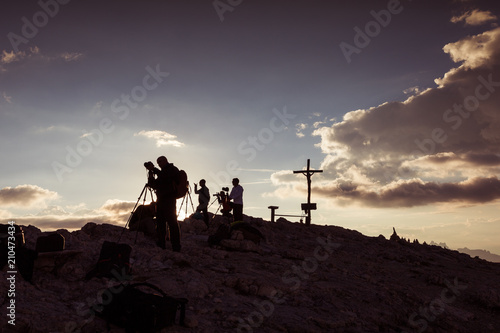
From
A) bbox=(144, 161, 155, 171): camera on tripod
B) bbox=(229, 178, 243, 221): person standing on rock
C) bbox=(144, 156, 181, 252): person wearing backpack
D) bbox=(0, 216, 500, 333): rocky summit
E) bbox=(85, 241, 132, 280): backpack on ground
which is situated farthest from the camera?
bbox=(229, 178, 243, 221): person standing on rock

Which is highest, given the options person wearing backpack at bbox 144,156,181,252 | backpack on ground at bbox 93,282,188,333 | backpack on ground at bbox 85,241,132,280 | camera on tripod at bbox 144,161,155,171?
camera on tripod at bbox 144,161,155,171

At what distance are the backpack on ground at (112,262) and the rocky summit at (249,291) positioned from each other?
13cm

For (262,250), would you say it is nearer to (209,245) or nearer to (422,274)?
(209,245)

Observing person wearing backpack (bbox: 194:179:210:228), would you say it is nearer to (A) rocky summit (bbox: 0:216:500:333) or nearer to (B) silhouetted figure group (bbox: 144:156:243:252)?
(A) rocky summit (bbox: 0:216:500:333)

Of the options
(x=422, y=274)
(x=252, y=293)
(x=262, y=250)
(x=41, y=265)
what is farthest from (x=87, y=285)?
(x=422, y=274)

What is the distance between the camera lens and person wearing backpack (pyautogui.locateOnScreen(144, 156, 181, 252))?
34.1ft

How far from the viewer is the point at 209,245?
1255 cm

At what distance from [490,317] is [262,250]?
21.8 ft

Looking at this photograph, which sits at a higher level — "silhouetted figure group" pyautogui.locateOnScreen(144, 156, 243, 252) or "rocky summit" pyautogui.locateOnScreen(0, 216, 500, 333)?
"silhouetted figure group" pyautogui.locateOnScreen(144, 156, 243, 252)

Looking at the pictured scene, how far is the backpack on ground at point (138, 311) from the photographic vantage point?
225 inches

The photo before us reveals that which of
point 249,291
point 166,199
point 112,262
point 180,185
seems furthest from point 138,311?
point 180,185

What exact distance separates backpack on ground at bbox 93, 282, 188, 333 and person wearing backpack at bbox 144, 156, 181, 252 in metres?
4.12

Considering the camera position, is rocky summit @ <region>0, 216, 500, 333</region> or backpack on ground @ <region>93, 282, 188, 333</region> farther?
rocky summit @ <region>0, 216, 500, 333</region>

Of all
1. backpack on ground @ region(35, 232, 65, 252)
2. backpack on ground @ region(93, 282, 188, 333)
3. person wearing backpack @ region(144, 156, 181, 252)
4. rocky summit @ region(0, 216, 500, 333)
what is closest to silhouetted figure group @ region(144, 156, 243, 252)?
person wearing backpack @ region(144, 156, 181, 252)
